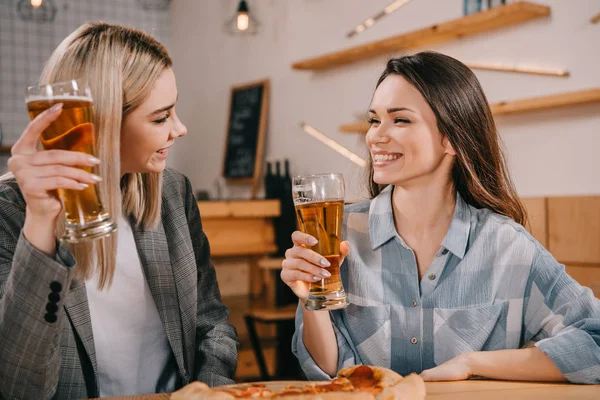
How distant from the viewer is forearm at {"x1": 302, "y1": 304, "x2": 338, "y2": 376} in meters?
1.57

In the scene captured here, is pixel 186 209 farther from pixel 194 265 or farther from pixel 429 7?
pixel 429 7

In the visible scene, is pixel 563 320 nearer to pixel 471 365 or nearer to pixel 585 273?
pixel 471 365

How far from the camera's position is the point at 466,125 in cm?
170

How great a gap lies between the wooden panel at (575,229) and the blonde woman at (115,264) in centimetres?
180

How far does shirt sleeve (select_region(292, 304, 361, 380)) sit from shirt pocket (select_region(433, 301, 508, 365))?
21 cm

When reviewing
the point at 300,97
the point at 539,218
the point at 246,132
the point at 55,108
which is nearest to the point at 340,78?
the point at 300,97

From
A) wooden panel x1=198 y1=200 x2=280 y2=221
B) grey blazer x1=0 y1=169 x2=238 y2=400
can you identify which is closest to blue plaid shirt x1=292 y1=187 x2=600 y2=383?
grey blazer x1=0 y1=169 x2=238 y2=400

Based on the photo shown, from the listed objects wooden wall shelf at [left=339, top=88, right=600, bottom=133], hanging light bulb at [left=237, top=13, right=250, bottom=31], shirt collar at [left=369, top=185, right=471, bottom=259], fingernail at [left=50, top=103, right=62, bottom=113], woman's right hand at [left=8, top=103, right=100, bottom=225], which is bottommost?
shirt collar at [left=369, top=185, right=471, bottom=259]

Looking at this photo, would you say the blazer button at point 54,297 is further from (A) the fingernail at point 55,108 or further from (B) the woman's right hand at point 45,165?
(A) the fingernail at point 55,108

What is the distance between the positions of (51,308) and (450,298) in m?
0.91

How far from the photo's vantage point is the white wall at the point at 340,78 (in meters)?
3.06

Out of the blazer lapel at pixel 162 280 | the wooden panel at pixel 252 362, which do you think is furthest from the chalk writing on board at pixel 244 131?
the blazer lapel at pixel 162 280

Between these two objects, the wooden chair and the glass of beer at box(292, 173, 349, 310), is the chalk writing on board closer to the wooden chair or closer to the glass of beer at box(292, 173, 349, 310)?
the wooden chair

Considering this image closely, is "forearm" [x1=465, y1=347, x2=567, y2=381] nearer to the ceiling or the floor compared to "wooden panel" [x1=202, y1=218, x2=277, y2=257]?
nearer to the ceiling
